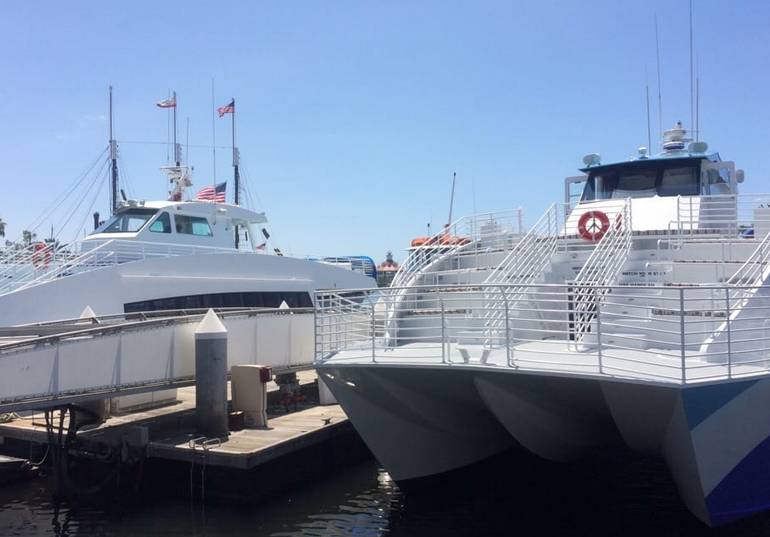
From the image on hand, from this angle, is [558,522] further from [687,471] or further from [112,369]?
[112,369]

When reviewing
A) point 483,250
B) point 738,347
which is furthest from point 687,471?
point 483,250

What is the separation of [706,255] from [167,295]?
1204 centimetres

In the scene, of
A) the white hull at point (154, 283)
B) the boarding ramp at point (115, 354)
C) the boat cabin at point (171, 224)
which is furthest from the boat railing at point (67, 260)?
the boarding ramp at point (115, 354)

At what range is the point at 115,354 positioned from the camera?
35.6 ft

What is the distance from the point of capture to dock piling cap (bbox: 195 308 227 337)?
452 inches

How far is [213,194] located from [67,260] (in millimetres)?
7356

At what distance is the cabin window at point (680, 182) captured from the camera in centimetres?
1394

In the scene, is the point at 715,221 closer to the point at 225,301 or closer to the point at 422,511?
the point at 422,511

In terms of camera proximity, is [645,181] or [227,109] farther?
[227,109]

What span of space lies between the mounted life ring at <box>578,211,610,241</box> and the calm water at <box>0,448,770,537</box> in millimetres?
4033

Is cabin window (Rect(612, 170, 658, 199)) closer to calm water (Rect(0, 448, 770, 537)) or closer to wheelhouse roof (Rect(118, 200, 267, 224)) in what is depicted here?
calm water (Rect(0, 448, 770, 537))

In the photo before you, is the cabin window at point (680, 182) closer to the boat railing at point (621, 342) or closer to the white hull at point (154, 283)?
the boat railing at point (621, 342)

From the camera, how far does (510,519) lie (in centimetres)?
1010

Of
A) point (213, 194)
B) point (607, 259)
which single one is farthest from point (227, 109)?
point (607, 259)
